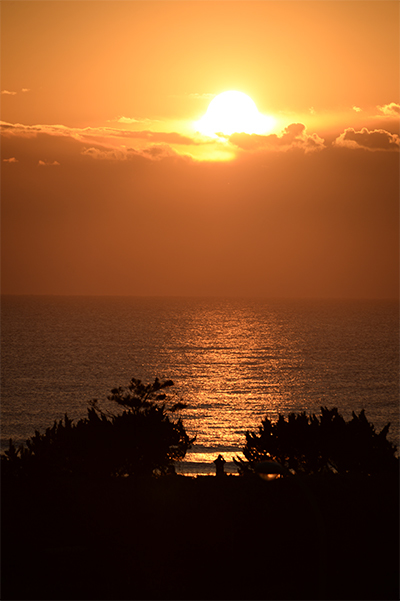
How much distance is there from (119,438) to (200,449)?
4020cm

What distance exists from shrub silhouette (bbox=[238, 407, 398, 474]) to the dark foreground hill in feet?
44.8

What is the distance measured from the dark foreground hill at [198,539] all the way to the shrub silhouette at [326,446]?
13.6m

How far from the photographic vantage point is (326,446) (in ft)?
120

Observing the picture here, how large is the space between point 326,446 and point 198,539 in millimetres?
19409

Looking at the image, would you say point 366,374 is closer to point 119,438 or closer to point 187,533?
point 119,438

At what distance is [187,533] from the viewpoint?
1933 centimetres

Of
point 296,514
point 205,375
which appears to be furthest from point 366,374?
point 296,514

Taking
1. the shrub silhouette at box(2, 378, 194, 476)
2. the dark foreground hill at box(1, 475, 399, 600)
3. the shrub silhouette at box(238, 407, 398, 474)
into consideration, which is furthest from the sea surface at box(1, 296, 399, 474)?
the dark foreground hill at box(1, 475, 399, 600)

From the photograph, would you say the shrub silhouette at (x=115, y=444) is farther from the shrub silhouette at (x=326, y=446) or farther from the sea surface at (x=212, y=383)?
the sea surface at (x=212, y=383)

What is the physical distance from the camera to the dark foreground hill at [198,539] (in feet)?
54.6

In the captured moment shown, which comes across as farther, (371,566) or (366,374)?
Result: (366,374)

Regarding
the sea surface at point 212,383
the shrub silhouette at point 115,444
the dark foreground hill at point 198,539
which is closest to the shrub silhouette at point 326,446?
the shrub silhouette at point 115,444

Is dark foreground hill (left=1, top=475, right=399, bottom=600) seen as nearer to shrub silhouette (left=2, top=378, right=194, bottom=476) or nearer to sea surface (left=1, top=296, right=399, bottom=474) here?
shrub silhouette (left=2, top=378, right=194, bottom=476)

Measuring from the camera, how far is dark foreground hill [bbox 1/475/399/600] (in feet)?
54.6
